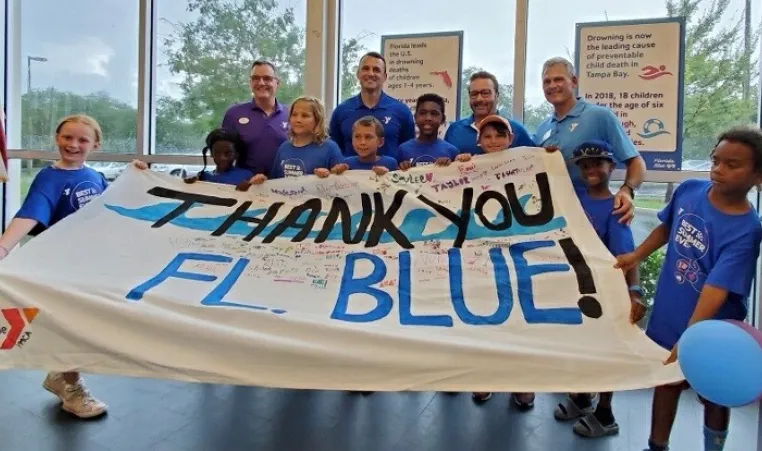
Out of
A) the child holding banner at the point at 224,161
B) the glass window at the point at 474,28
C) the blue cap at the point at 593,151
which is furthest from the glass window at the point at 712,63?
the child holding banner at the point at 224,161

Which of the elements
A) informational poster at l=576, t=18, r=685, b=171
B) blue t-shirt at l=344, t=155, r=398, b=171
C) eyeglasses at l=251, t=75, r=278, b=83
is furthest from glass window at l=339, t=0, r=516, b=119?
blue t-shirt at l=344, t=155, r=398, b=171

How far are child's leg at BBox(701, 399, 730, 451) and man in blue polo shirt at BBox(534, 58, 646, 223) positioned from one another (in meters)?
0.80

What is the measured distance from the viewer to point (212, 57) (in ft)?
12.8

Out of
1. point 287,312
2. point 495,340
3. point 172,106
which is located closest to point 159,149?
point 172,106

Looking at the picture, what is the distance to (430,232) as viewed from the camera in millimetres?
2008

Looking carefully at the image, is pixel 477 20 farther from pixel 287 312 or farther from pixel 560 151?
pixel 287 312

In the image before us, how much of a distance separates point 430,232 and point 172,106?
274cm

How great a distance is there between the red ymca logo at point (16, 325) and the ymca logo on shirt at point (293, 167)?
3.70 feet

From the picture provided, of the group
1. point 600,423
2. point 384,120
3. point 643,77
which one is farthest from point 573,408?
point 643,77

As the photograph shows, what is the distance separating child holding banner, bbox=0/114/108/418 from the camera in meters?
2.16

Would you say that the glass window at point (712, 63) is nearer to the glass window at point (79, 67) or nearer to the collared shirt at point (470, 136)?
the collared shirt at point (470, 136)

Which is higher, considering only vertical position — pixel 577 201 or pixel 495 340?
pixel 577 201

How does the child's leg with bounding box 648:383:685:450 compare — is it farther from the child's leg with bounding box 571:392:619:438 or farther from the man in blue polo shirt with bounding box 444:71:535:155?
the man in blue polo shirt with bounding box 444:71:535:155

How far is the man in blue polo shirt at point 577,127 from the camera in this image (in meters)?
2.20
